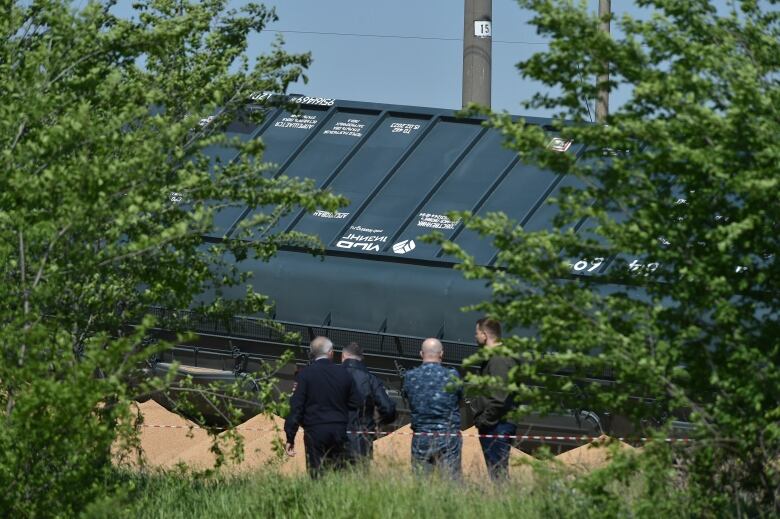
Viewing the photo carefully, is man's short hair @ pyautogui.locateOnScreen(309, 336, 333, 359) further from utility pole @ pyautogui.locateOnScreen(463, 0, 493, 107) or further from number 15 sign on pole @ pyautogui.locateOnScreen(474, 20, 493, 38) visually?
number 15 sign on pole @ pyautogui.locateOnScreen(474, 20, 493, 38)

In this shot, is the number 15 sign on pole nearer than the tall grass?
No

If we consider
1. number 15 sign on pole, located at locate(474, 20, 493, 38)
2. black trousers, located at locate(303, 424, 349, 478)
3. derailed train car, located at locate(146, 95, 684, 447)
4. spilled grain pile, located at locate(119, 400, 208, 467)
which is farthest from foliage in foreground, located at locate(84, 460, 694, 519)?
number 15 sign on pole, located at locate(474, 20, 493, 38)

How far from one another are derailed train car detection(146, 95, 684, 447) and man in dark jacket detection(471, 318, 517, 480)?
2669 mm

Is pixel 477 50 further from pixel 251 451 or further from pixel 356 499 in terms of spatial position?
pixel 356 499

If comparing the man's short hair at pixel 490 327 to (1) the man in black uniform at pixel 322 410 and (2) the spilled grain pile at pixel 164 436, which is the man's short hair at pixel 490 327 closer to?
(1) the man in black uniform at pixel 322 410

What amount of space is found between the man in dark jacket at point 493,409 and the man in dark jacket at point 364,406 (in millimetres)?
782

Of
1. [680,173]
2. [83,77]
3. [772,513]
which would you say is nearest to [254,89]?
[83,77]

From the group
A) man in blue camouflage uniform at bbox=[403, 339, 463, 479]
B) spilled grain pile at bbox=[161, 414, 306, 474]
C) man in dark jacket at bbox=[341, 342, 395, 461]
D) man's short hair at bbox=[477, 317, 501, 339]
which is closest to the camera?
man's short hair at bbox=[477, 317, 501, 339]

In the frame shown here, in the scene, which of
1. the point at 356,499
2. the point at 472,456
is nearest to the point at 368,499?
the point at 356,499

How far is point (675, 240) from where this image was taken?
751 cm

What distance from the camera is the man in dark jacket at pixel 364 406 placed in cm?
1130

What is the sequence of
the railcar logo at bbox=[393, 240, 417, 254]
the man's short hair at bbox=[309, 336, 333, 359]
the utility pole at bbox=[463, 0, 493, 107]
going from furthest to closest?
the utility pole at bbox=[463, 0, 493, 107] < the railcar logo at bbox=[393, 240, 417, 254] < the man's short hair at bbox=[309, 336, 333, 359]

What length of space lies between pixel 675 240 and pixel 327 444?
413 centimetres

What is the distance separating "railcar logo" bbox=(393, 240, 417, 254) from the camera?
588 inches
